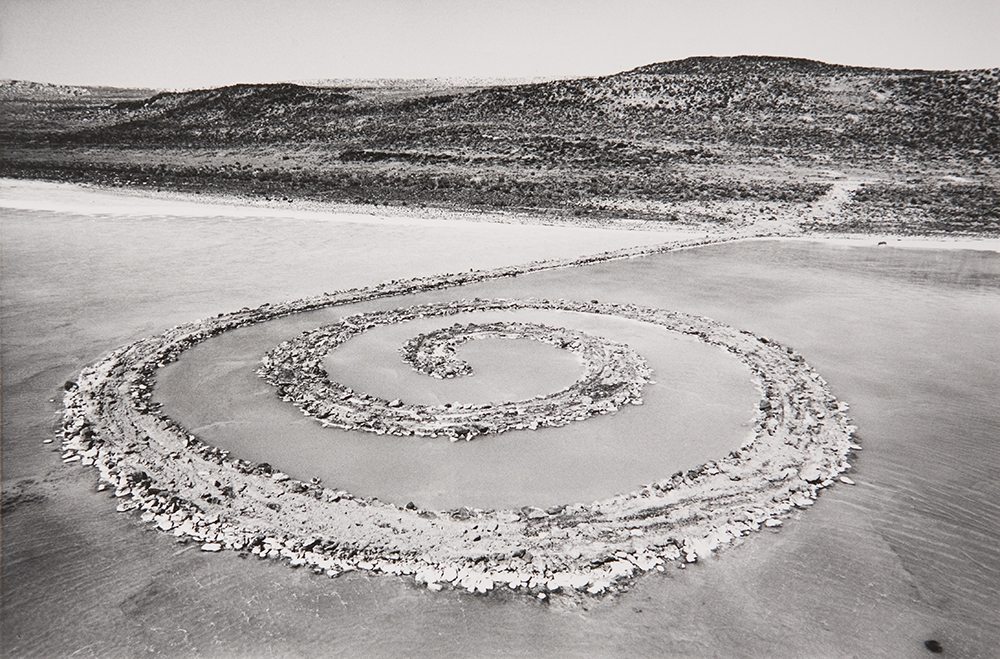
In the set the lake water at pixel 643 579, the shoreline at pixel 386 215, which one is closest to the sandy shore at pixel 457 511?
the lake water at pixel 643 579

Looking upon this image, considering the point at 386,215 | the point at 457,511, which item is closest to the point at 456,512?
the point at 457,511

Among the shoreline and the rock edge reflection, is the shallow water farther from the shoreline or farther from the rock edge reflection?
the shoreline

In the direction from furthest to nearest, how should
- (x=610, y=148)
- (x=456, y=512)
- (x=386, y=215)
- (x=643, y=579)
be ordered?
(x=610, y=148), (x=386, y=215), (x=456, y=512), (x=643, y=579)

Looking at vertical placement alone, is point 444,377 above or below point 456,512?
above

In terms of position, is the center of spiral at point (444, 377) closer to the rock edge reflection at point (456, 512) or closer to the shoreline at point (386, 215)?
the rock edge reflection at point (456, 512)

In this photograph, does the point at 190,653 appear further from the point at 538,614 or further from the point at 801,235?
the point at 801,235

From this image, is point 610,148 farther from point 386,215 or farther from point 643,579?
point 643,579
